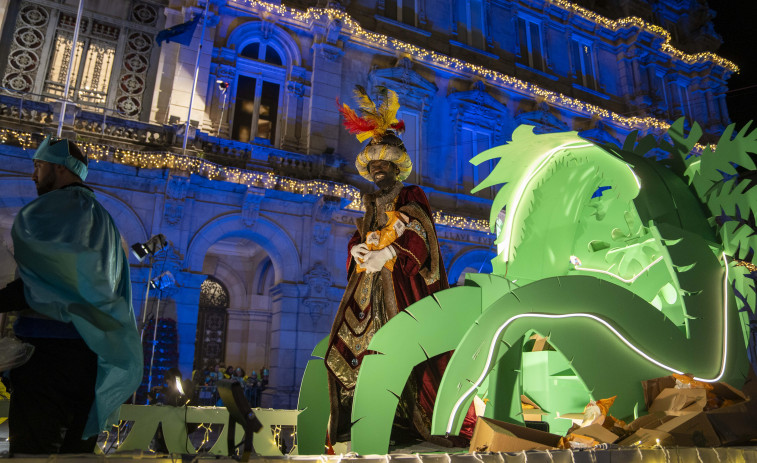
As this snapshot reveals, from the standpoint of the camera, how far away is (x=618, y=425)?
2338 millimetres

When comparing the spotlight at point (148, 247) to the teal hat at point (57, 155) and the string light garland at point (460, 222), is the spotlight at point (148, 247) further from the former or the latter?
the teal hat at point (57, 155)

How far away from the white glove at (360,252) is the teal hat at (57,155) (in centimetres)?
175

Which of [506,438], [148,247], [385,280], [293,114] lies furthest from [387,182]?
[293,114]

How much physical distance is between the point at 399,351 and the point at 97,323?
127 cm

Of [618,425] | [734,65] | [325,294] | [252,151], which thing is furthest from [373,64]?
[734,65]

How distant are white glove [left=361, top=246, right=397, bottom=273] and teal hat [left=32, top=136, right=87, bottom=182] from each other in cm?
177

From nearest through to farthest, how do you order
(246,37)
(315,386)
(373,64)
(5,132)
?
(315,386), (5,132), (246,37), (373,64)

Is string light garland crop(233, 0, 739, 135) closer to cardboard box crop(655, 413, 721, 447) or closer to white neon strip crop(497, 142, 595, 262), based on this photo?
white neon strip crop(497, 142, 595, 262)

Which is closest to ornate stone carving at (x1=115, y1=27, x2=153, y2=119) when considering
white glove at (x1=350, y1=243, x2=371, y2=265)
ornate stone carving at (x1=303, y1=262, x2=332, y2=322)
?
ornate stone carving at (x1=303, y1=262, x2=332, y2=322)

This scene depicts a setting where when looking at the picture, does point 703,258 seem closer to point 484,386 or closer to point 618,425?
point 618,425

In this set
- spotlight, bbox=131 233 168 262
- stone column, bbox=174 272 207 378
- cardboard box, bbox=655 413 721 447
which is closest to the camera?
cardboard box, bbox=655 413 721 447

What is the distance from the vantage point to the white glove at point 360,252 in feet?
11.0

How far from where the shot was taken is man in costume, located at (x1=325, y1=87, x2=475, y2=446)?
3.20m

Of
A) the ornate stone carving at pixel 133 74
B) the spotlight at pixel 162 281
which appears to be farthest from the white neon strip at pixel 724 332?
the ornate stone carving at pixel 133 74
